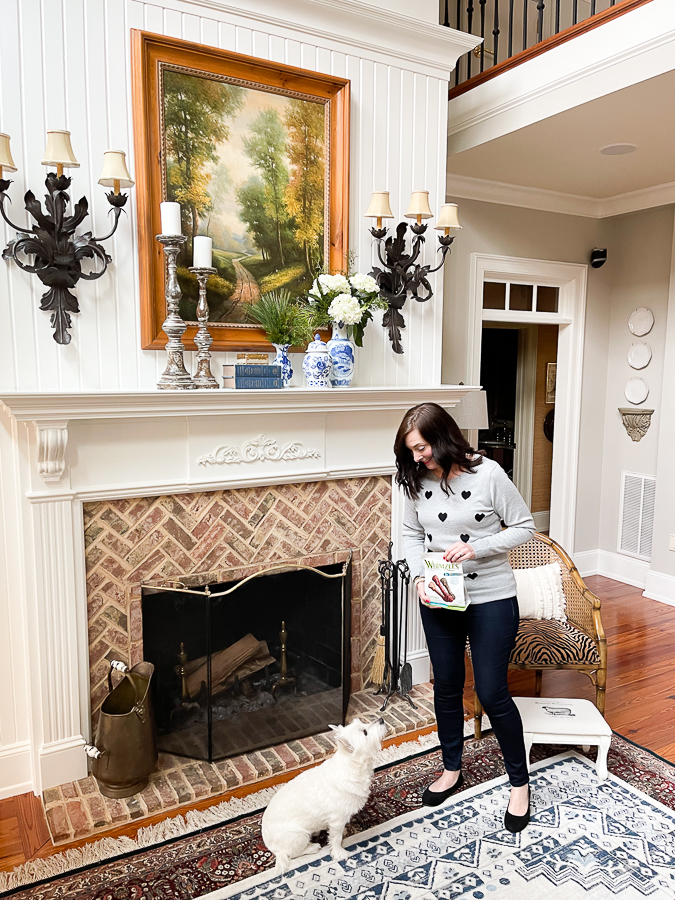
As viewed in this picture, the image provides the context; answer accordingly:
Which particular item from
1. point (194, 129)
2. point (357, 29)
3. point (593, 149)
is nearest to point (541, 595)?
point (593, 149)

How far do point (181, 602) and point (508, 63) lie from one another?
2938 mm

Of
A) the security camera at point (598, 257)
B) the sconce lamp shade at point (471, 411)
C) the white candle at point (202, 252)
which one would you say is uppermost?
the security camera at point (598, 257)

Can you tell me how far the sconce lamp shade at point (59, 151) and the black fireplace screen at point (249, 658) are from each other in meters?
1.53

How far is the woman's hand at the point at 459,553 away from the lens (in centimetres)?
210

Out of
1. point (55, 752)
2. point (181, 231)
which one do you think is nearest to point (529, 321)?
point (181, 231)

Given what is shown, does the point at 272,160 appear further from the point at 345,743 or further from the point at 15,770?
the point at 15,770

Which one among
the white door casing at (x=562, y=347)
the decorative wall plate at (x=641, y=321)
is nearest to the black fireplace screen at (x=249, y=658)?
the white door casing at (x=562, y=347)

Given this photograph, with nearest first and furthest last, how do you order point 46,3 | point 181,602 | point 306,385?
point 46,3, point 181,602, point 306,385

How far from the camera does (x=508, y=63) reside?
326 cm

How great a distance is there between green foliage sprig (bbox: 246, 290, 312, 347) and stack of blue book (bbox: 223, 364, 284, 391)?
0.14m

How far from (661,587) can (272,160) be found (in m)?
3.66

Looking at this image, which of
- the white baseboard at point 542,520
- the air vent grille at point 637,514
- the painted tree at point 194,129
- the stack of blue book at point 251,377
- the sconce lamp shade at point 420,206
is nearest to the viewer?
the painted tree at point 194,129

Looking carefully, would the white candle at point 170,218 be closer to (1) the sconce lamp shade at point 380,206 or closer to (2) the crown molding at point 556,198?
(1) the sconce lamp shade at point 380,206

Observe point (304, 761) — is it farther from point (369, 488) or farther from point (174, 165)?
point (174, 165)
